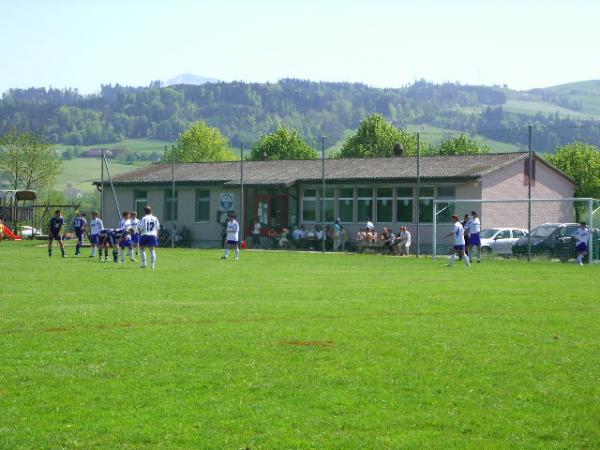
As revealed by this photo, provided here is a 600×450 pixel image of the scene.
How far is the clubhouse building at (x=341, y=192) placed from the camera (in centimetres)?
5056

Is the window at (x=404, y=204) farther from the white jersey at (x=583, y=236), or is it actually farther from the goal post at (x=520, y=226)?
the white jersey at (x=583, y=236)

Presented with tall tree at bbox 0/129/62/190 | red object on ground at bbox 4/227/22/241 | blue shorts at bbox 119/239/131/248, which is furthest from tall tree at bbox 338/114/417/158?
blue shorts at bbox 119/239/131/248

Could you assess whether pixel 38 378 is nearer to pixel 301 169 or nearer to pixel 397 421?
pixel 397 421

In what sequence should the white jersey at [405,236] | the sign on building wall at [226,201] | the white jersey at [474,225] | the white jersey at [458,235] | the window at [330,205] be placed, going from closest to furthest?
the white jersey at [458,235], the white jersey at [474,225], the white jersey at [405,236], the window at [330,205], the sign on building wall at [226,201]

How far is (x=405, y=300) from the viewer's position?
21328mm

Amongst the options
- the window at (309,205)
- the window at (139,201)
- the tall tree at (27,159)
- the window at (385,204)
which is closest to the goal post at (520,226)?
the window at (385,204)

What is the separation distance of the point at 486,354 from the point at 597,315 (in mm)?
5919

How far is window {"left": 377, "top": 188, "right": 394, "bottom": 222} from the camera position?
5278 cm

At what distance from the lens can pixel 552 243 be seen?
141 ft

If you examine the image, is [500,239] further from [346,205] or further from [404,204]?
[346,205]

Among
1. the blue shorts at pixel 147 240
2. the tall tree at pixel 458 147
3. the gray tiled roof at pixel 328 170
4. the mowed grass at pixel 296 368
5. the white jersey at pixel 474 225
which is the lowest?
the mowed grass at pixel 296 368

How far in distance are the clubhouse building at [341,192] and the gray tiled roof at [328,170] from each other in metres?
0.06

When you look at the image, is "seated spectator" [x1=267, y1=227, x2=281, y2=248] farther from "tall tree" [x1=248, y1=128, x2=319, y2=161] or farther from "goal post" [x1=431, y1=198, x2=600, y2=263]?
"tall tree" [x1=248, y1=128, x2=319, y2=161]

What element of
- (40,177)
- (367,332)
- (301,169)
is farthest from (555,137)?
(367,332)
